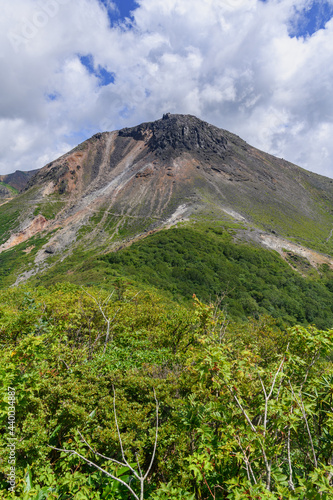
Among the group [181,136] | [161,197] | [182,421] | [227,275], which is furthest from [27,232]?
[182,421]

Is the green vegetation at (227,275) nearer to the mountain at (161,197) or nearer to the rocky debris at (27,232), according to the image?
the mountain at (161,197)

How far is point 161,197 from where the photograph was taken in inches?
3962

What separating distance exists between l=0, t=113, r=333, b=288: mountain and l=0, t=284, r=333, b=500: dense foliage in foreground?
6997 centimetres

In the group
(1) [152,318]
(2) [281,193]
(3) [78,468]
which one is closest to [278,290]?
(1) [152,318]

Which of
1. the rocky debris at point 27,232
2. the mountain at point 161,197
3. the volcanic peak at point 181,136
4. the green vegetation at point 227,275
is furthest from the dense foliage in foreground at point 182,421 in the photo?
the volcanic peak at point 181,136

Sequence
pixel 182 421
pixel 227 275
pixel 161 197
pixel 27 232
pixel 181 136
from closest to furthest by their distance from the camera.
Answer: pixel 182 421 < pixel 227 275 < pixel 27 232 < pixel 161 197 < pixel 181 136

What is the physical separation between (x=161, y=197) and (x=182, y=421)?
326 ft

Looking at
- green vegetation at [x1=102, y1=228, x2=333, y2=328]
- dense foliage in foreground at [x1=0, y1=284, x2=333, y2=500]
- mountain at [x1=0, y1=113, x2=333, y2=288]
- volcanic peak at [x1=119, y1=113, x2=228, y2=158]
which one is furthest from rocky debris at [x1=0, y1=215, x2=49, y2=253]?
dense foliage in foreground at [x1=0, y1=284, x2=333, y2=500]

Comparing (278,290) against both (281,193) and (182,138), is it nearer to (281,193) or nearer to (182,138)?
(281,193)

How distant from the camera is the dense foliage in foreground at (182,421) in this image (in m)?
3.53

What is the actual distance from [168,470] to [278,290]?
5685 centimetres

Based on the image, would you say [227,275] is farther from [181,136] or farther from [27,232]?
[181,136]

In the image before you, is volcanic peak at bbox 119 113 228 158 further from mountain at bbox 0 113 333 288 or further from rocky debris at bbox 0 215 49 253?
rocky debris at bbox 0 215 49 253

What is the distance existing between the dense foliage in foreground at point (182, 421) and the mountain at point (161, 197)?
70.0m
